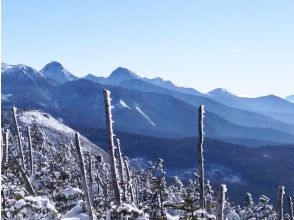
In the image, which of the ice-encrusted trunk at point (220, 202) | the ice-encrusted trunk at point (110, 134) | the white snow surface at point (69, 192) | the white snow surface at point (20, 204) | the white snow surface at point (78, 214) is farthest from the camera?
the white snow surface at point (78, 214)

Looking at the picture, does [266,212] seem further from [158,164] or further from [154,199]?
[154,199]

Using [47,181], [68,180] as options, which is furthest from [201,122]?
[68,180]

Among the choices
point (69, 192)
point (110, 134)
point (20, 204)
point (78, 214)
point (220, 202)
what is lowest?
point (78, 214)

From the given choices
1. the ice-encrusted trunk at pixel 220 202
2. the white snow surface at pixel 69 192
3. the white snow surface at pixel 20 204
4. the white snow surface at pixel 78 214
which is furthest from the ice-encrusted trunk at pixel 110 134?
the ice-encrusted trunk at pixel 220 202

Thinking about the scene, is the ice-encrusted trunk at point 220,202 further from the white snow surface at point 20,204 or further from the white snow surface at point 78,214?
the white snow surface at point 78,214

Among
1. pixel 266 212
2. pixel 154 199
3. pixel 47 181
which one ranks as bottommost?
pixel 266 212

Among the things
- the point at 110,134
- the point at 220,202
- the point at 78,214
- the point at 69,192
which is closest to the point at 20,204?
the point at 220,202

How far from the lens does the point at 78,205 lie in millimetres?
28297

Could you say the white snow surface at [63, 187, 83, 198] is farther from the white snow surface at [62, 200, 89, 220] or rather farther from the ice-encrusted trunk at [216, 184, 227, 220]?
the ice-encrusted trunk at [216, 184, 227, 220]

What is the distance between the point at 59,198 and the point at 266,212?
1921 inches

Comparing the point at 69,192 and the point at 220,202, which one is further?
the point at 69,192

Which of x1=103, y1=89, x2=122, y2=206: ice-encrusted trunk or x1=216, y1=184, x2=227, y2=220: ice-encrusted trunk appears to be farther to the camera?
x1=103, y1=89, x2=122, y2=206: ice-encrusted trunk

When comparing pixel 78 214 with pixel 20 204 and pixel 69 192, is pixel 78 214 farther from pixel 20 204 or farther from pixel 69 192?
pixel 20 204

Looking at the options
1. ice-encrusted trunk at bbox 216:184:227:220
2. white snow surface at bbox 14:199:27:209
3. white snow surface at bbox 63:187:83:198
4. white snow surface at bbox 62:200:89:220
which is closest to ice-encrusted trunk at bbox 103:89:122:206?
white snow surface at bbox 63:187:83:198
